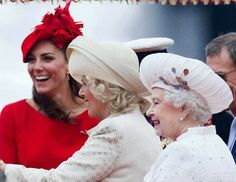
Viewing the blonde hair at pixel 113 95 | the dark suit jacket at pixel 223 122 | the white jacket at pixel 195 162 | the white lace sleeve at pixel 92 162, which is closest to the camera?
the white jacket at pixel 195 162

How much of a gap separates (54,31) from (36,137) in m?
0.47

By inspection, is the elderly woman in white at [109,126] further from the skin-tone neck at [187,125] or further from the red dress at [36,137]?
the red dress at [36,137]

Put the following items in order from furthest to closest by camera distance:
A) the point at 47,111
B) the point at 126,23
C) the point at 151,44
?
the point at 126,23 < the point at 151,44 < the point at 47,111

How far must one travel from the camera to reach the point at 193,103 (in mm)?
2352

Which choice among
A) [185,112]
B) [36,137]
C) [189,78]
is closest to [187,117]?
[185,112]

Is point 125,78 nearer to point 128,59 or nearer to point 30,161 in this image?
point 128,59

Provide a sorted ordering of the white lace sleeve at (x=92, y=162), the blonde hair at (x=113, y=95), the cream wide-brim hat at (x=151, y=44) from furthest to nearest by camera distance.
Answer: the cream wide-brim hat at (x=151, y=44) → the blonde hair at (x=113, y=95) → the white lace sleeve at (x=92, y=162)

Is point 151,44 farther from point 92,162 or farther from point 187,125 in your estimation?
point 187,125

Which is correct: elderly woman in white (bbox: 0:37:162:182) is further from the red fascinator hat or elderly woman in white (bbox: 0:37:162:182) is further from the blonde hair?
the red fascinator hat

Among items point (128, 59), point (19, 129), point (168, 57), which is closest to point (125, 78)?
point (128, 59)

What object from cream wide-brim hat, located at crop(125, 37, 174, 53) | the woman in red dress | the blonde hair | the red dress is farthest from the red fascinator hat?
the blonde hair

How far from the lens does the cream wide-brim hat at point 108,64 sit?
2.64 meters

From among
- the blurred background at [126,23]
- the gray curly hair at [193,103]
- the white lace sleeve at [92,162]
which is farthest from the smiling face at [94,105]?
the blurred background at [126,23]

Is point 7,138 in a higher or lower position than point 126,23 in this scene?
lower
